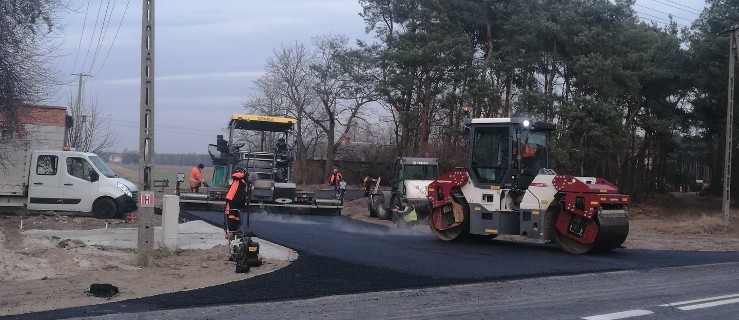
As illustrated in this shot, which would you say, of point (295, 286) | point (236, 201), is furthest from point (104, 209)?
point (295, 286)

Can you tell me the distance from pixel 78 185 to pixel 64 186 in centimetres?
37

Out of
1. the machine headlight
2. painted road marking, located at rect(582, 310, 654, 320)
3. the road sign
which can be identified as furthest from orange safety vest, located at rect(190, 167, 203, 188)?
painted road marking, located at rect(582, 310, 654, 320)

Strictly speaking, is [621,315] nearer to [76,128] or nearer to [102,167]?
[102,167]

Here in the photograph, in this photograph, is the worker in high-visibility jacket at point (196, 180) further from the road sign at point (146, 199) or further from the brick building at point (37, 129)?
the road sign at point (146, 199)

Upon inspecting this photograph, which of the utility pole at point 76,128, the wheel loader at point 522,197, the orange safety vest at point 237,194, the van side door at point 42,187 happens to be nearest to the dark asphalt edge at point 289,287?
the orange safety vest at point 237,194

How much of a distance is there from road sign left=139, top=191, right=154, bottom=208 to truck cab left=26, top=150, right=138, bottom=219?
9.30m

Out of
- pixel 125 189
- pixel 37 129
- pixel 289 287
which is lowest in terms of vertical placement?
pixel 289 287

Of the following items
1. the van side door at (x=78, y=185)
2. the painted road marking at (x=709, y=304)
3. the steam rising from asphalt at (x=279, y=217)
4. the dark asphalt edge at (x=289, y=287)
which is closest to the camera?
the dark asphalt edge at (x=289, y=287)

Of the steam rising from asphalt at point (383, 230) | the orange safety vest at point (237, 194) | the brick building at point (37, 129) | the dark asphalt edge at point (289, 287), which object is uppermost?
the brick building at point (37, 129)

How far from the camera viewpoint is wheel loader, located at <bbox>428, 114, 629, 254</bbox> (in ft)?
52.8

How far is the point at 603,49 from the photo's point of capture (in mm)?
37062

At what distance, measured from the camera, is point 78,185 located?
73.3 feet

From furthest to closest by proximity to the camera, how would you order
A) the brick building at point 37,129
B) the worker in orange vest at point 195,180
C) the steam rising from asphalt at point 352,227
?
1. the worker in orange vest at point 195,180
2. the steam rising from asphalt at point 352,227
3. the brick building at point 37,129

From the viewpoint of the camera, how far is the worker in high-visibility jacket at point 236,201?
13711mm
